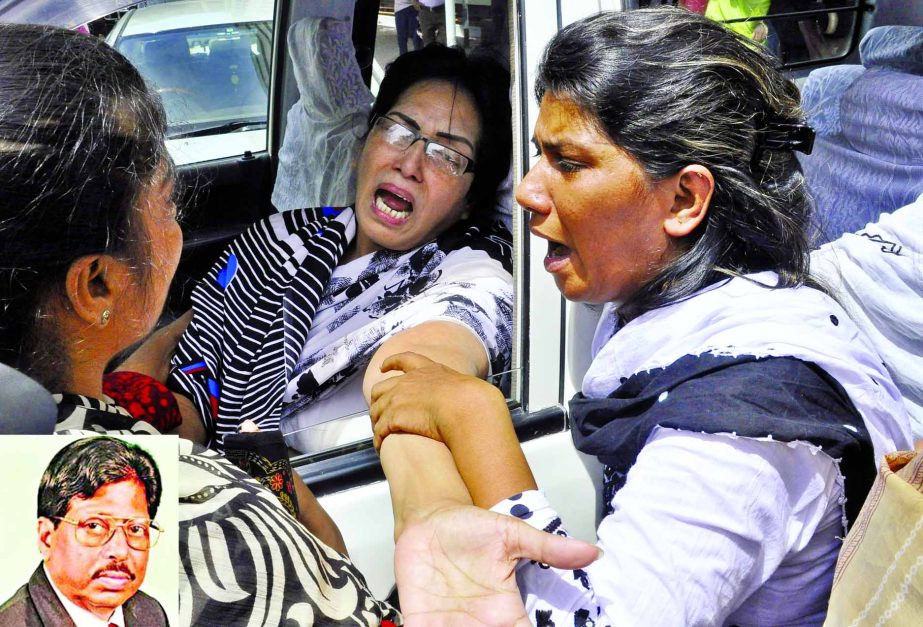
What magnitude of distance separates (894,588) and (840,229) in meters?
1.36

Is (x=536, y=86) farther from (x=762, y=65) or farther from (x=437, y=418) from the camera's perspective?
(x=437, y=418)

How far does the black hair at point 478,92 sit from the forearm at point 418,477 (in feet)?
2.98

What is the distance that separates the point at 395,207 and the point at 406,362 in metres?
0.68

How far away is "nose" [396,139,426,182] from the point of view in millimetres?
2127

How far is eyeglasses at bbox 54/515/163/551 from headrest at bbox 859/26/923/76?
2.06 m

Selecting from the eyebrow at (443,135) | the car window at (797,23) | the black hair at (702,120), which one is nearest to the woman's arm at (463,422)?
the black hair at (702,120)

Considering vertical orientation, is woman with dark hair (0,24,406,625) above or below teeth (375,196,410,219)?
above

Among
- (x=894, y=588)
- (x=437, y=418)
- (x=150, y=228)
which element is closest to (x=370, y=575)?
(x=437, y=418)

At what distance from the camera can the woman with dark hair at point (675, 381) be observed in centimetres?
113

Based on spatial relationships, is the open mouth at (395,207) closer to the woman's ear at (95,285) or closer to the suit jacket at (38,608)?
the woman's ear at (95,285)

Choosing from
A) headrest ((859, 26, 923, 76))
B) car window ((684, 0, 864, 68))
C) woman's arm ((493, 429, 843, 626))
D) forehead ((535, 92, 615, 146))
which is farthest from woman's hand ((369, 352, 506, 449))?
headrest ((859, 26, 923, 76))

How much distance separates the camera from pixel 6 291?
0.94 meters

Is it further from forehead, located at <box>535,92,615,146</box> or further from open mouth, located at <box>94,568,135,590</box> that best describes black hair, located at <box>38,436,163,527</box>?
forehead, located at <box>535,92,615,146</box>

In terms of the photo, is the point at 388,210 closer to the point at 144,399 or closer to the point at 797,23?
the point at 144,399
